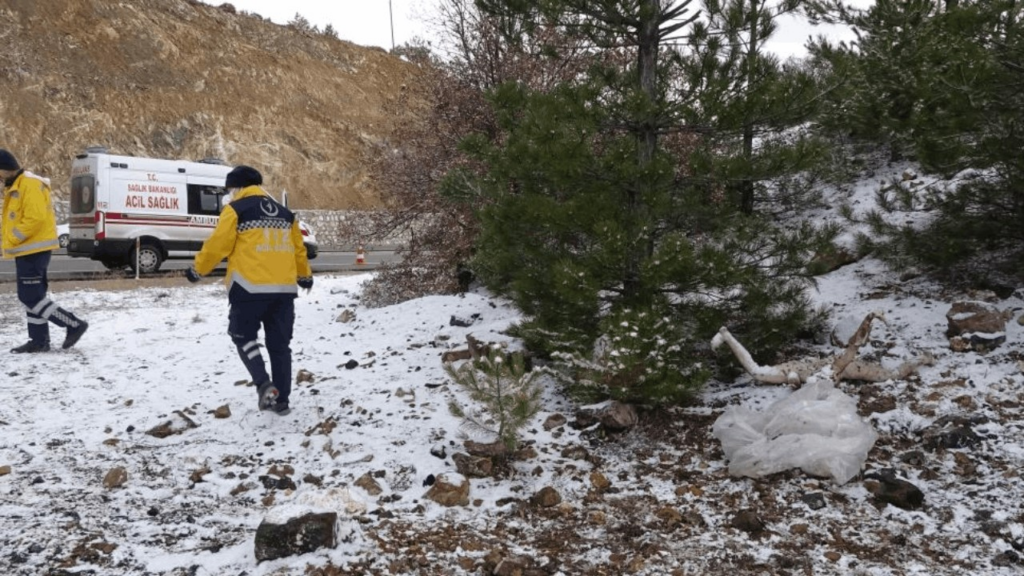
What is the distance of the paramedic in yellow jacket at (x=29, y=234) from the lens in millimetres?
6383

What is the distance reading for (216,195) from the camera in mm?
16734

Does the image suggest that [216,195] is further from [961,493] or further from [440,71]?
[961,493]

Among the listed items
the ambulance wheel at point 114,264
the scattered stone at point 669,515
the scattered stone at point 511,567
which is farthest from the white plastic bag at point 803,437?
the ambulance wheel at point 114,264

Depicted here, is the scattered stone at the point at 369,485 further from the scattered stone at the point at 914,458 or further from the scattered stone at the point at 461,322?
the scattered stone at the point at 461,322

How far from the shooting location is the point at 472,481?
3.96 meters

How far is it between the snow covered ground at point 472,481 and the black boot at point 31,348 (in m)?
0.41

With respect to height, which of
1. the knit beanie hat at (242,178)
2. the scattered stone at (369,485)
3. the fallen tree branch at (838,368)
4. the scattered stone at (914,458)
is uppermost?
the knit beanie hat at (242,178)

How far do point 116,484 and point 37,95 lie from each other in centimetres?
3210

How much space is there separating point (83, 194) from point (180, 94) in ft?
63.7

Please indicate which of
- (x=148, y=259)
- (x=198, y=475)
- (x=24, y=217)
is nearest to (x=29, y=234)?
(x=24, y=217)

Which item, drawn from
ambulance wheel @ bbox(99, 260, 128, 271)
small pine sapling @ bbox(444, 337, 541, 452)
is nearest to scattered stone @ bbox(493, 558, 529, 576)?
small pine sapling @ bbox(444, 337, 541, 452)

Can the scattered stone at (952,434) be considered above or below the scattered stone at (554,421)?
above

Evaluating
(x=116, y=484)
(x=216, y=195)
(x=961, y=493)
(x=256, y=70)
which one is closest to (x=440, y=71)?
(x=116, y=484)

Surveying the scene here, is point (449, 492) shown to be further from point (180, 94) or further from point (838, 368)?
point (180, 94)
